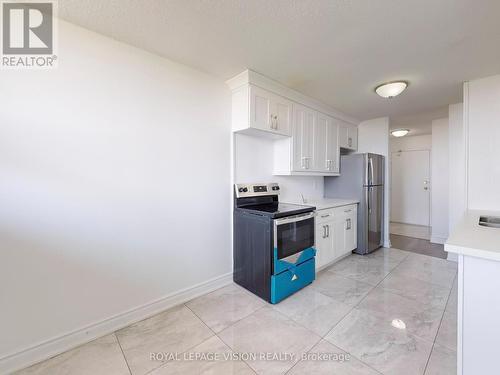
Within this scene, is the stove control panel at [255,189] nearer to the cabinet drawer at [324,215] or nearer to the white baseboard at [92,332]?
the cabinet drawer at [324,215]

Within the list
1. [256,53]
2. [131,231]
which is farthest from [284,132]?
[131,231]

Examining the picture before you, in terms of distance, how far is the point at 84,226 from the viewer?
167cm

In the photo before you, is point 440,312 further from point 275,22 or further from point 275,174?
point 275,22

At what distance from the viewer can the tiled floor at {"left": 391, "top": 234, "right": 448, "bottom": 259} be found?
11.6 ft

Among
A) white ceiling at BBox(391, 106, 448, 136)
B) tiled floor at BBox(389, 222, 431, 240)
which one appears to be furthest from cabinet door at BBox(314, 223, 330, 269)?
tiled floor at BBox(389, 222, 431, 240)

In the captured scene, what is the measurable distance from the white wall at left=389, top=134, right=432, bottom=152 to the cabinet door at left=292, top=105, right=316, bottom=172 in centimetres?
401

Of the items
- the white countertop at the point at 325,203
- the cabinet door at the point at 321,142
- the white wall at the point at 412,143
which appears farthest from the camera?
the white wall at the point at 412,143

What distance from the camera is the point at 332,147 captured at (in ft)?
11.6

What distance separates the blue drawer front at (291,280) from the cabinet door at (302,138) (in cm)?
123

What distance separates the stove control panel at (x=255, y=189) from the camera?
254cm

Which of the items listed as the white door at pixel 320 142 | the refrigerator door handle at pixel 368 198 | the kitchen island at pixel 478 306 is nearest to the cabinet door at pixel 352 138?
the white door at pixel 320 142

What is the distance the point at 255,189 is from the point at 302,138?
0.99 m

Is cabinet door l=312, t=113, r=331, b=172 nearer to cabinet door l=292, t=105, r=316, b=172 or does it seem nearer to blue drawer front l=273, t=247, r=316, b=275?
cabinet door l=292, t=105, r=316, b=172

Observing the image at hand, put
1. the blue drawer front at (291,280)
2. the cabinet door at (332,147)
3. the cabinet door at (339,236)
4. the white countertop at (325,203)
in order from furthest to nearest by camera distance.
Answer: the cabinet door at (332,147) < the cabinet door at (339,236) < the white countertop at (325,203) < the blue drawer front at (291,280)
